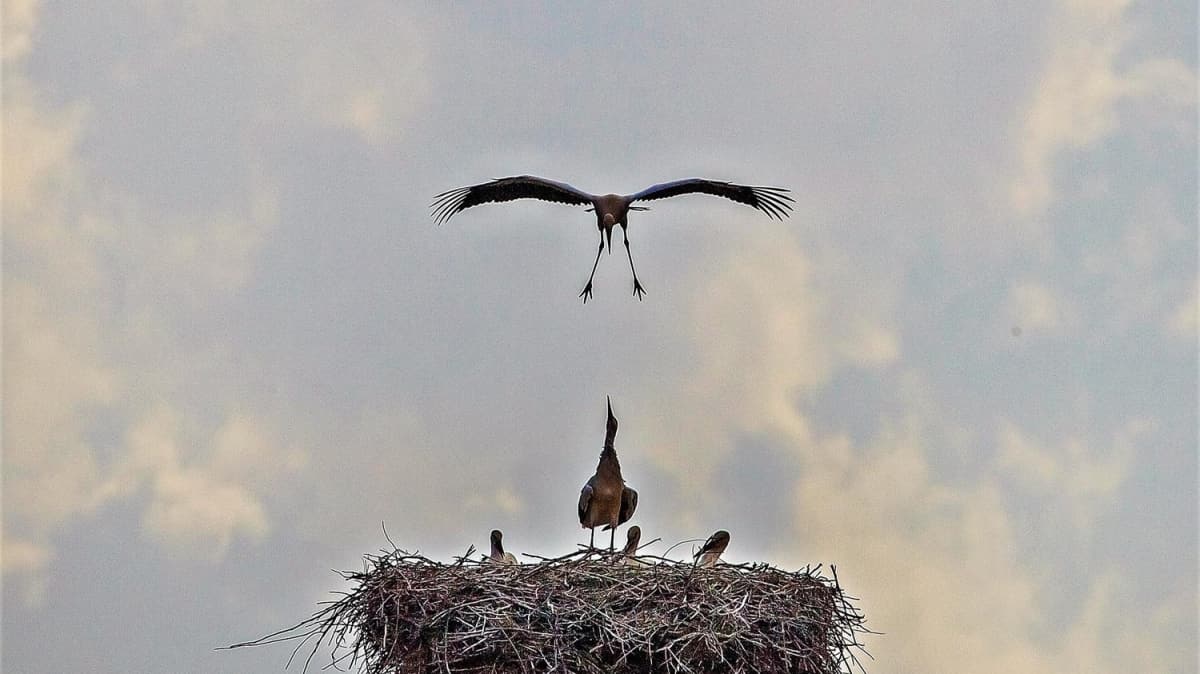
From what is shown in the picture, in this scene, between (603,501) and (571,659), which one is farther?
(603,501)

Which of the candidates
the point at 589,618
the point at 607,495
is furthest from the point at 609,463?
the point at 589,618

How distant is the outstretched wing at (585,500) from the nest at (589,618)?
1387 millimetres

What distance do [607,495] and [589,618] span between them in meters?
1.97

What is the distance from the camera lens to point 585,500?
33.3 feet

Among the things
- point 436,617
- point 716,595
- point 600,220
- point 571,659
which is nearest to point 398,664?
point 436,617

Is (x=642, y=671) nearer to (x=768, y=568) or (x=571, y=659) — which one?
(x=571, y=659)

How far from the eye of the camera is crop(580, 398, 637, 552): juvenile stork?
33.1ft

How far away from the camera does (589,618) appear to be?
816 centimetres

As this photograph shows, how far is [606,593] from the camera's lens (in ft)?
27.2

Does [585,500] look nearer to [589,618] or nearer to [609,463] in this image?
[609,463]

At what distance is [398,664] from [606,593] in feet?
3.76

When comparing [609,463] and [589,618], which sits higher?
[609,463]

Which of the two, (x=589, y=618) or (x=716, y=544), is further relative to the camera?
(x=716, y=544)

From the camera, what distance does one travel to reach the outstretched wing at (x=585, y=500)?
10.1 meters
